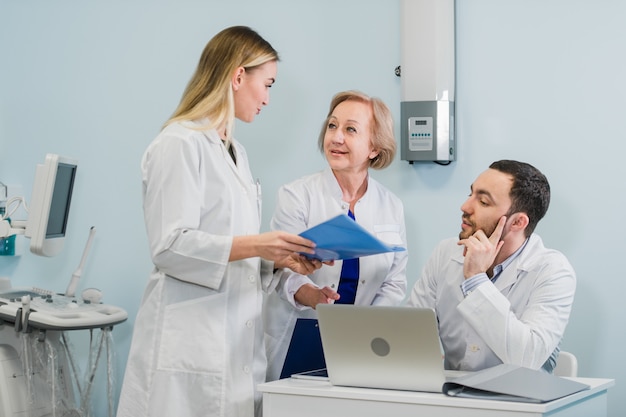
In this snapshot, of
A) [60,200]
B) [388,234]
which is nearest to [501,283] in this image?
[388,234]

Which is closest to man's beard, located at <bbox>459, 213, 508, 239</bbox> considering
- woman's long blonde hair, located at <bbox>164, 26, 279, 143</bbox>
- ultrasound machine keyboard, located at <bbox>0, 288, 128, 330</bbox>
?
woman's long blonde hair, located at <bbox>164, 26, 279, 143</bbox>

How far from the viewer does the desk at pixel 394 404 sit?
1.64 metres

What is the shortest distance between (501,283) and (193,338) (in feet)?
2.76

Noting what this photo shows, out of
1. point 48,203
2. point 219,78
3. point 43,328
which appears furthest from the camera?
point 48,203

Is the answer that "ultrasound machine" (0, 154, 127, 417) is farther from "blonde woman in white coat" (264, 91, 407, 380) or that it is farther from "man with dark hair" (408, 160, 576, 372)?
"man with dark hair" (408, 160, 576, 372)

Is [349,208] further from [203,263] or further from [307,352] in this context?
[203,263]

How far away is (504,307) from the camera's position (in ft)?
6.71

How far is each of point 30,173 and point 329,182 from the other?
1.69 m

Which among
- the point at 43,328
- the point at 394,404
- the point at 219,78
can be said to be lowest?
the point at 394,404

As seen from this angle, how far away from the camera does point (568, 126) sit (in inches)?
115

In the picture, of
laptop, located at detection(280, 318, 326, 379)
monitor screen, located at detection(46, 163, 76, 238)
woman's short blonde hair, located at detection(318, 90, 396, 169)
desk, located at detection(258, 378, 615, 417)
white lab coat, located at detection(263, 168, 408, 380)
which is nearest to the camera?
desk, located at detection(258, 378, 615, 417)

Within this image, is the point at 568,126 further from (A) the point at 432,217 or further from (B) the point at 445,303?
(B) the point at 445,303

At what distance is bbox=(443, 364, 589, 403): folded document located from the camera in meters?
1.65

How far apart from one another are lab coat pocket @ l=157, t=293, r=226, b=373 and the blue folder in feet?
1.05
